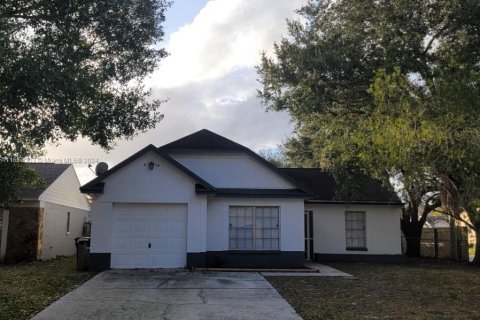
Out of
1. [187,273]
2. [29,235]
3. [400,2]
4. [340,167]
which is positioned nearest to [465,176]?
[400,2]

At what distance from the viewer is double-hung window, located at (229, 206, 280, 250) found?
1870cm

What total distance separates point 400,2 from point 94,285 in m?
12.9

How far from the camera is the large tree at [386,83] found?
35.2 ft

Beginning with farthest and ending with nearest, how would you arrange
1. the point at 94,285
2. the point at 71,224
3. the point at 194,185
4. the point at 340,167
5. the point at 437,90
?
the point at 71,224 → the point at 340,167 → the point at 194,185 → the point at 94,285 → the point at 437,90

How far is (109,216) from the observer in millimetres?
17375

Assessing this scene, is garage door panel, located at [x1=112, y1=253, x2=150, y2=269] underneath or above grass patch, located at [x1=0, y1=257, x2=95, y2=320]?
above

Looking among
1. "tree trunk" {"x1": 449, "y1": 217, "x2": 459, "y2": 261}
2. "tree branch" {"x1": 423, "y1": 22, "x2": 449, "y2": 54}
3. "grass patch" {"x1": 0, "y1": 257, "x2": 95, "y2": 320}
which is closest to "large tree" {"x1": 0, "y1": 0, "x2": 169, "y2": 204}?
"grass patch" {"x1": 0, "y1": 257, "x2": 95, "y2": 320}

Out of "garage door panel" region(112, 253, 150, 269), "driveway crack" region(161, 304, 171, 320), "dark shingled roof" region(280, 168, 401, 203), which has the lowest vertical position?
"driveway crack" region(161, 304, 171, 320)

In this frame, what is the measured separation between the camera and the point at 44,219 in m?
23.9

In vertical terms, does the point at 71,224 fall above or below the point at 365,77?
below

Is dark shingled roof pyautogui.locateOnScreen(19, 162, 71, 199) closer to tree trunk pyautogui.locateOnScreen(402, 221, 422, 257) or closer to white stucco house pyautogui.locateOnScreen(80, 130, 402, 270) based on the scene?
white stucco house pyautogui.locateOnScreen(80, 130, 402, 270)

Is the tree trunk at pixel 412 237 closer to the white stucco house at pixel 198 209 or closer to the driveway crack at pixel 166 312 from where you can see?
the white stucco house at pixel 198 209

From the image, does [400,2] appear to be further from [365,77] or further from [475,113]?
[475,113]

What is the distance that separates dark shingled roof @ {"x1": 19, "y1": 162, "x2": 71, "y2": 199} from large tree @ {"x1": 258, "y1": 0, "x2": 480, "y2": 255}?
36.9ft
